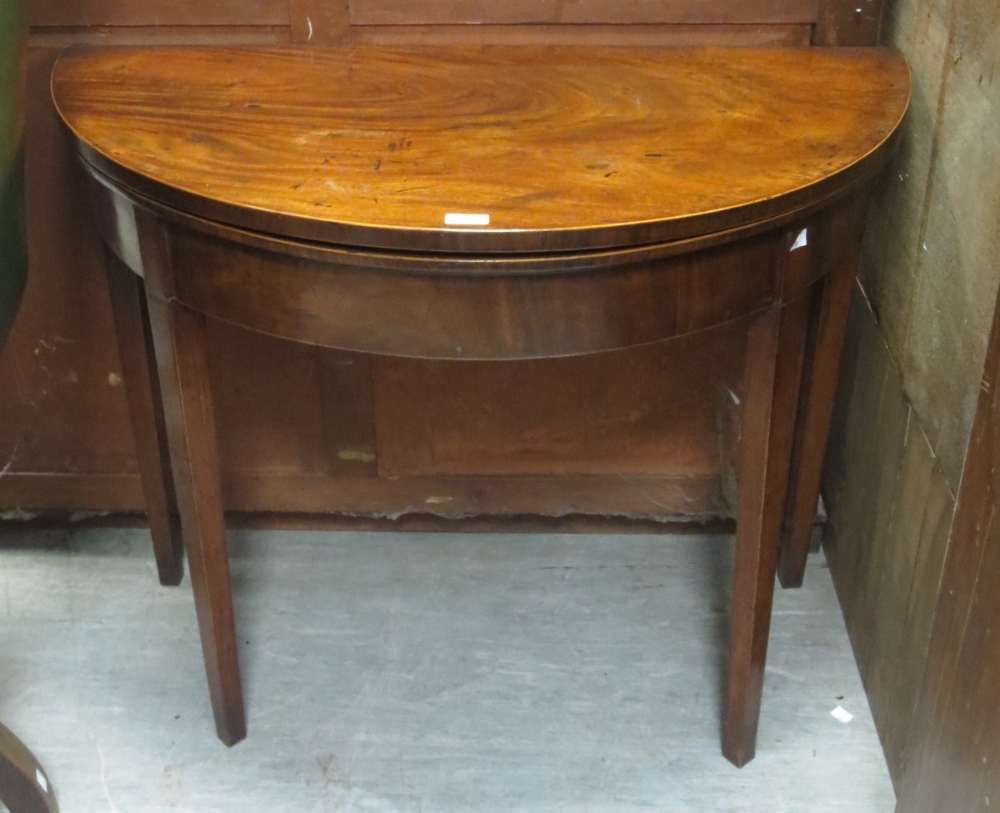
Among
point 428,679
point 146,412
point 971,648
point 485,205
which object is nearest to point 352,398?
point 146,412

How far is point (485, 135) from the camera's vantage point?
38.8 inches

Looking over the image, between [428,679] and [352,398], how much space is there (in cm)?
37

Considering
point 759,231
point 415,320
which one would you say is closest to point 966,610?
point 759,231

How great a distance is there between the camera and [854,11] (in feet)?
4.10

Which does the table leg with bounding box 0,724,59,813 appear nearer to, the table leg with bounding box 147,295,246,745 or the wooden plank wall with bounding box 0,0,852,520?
the table leg with bounding box 147,295,246,745

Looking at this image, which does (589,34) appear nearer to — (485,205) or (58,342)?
(485,205)

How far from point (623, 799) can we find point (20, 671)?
733 millimetres

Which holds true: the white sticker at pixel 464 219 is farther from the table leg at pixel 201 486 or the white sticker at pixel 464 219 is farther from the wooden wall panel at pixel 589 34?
the wooden wall panel at pixel 589 34

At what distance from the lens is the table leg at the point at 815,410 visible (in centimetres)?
128

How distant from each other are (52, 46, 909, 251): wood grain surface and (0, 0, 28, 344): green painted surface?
48 mm

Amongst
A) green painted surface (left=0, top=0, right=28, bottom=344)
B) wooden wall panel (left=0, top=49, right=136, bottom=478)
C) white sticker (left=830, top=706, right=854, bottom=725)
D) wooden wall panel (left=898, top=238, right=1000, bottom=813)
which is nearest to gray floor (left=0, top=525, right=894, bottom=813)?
white sticker (left=830, top=706, right=854, bottom=725)

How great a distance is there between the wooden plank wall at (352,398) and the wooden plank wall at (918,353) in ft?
0.55

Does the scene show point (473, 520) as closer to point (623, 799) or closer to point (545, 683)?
point (545, 683)

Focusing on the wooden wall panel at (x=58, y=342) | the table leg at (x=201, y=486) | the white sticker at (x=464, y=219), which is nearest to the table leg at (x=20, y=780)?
the table leg at (x=201, y=486)
